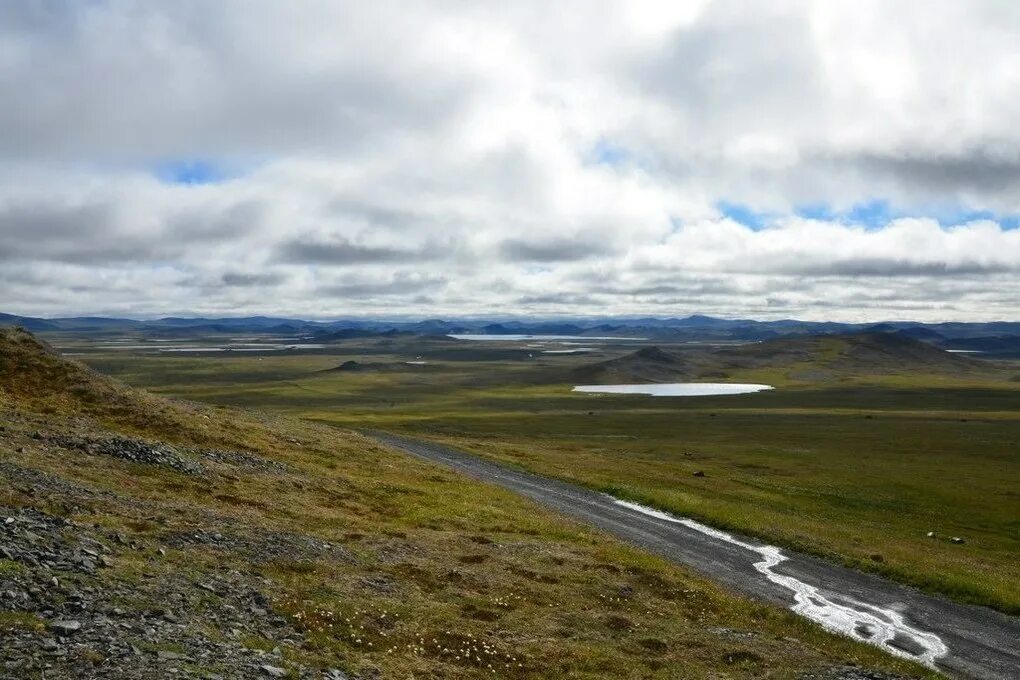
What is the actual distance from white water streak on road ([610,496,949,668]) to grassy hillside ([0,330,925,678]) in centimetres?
245

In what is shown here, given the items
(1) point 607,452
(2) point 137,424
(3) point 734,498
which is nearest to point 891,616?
(3) point 734,498

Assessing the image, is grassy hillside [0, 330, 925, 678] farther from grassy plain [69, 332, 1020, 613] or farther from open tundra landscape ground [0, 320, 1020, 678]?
grassy plain [69, 332, 1020, 613]

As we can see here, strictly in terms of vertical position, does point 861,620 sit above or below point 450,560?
below

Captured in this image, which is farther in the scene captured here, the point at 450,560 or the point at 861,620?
the point at 450,560

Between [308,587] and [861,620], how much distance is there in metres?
24.2

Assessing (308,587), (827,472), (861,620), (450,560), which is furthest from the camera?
(827,472)

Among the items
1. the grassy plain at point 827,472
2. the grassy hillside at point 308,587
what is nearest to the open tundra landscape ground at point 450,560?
the grassy hillside at point 308,587

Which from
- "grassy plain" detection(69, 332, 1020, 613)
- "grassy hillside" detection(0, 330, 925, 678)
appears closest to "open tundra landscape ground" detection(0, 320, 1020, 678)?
"grassy hillside" detection(0, 330, 925, 678)

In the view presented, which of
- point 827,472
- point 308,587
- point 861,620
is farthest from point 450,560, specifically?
point 827,472

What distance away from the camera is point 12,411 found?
1822 inches

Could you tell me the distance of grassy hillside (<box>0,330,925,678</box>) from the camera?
18844 millimetres

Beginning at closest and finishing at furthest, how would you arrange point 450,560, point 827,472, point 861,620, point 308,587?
1. point 308,587
2. point 861,620
3. point 450,560
4. point 827,472

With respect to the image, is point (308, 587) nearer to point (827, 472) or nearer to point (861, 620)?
point (861, 620)

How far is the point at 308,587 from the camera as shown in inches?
1006
